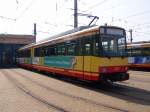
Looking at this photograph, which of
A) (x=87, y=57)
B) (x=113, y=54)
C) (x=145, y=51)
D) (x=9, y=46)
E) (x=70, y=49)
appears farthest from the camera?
(x=9, y=46)

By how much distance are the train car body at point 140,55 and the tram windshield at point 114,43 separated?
1409 cm

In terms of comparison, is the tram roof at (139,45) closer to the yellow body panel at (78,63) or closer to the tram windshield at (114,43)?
the yellow body panel at (78,63)

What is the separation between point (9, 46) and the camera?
57781 millimetres

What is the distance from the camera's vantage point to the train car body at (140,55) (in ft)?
92.2

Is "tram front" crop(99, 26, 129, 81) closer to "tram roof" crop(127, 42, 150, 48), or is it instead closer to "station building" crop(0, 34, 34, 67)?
"tram roof" crop(127, 42, 150, 48)

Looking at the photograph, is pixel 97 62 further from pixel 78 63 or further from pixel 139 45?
pixel 139 45

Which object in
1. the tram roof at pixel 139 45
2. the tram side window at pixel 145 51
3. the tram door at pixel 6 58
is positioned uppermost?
the tram roof at pixel 139 45

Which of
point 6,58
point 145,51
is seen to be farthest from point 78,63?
point 6,58

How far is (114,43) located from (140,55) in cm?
1584

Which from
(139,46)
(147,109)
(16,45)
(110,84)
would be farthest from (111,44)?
(16,45)

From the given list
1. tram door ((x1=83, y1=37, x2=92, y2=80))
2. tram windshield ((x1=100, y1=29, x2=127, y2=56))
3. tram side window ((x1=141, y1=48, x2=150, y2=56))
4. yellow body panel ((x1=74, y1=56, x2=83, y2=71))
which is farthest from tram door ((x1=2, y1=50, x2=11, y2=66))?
tram windshield ((x1=100, y1=29, x2=127, y2=56))

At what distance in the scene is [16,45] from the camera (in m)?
58.0

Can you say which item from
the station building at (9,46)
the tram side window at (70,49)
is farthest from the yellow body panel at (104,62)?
the station building at (9,46)

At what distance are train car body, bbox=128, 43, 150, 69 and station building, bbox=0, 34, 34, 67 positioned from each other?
100 feet
